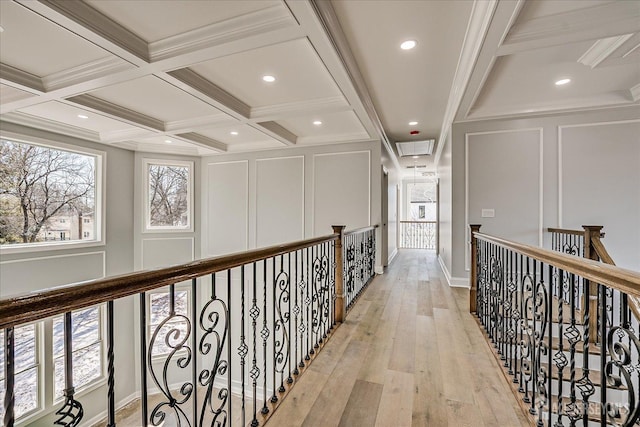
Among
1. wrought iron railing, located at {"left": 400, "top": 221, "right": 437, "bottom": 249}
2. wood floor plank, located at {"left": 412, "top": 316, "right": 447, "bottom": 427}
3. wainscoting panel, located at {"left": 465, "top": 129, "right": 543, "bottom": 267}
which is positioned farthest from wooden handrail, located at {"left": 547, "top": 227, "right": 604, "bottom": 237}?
wrought iron railing, located at {"left": 400, "top": 221, "right": 437, "bottom": 249}

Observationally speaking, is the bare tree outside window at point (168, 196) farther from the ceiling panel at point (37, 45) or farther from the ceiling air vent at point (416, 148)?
the ceiling air vent at point (416, 148)

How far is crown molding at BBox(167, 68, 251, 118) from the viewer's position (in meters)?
2.88

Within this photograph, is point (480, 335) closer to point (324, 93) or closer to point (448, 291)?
point (448, 291)

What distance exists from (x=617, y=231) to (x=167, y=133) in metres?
6.60

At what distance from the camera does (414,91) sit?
3457 mm

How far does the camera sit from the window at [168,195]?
6.05 meters

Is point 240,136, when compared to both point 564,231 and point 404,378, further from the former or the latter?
point 564,231

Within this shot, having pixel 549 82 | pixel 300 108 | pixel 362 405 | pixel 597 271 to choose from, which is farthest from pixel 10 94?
pixel 549 82

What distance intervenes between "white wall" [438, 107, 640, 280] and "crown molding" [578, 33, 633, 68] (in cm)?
120

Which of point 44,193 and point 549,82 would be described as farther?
point 44,193

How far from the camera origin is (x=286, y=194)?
5781 mm

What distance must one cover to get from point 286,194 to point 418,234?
5711 mm

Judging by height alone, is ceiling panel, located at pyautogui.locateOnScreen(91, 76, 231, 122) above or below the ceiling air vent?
below

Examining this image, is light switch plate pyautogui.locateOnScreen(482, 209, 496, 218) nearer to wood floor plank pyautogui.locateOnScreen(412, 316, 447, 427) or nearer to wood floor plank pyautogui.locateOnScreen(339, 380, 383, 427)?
wood floor plank pyautogui.locateOnScreen(412, 316, 447, 427)
